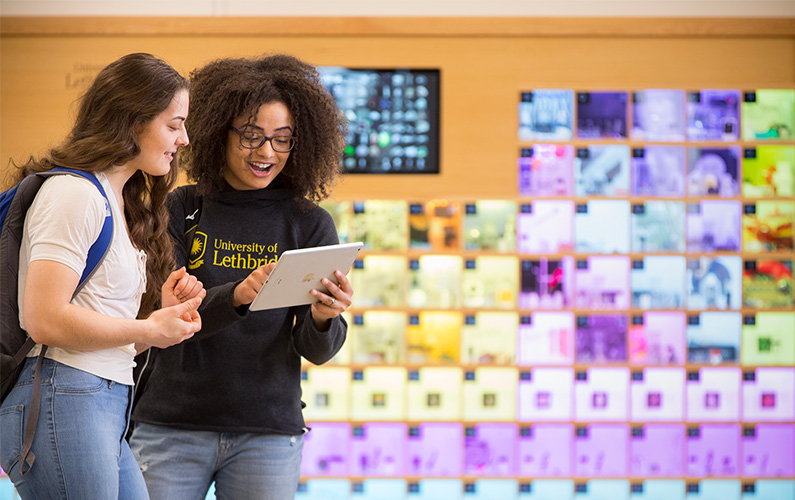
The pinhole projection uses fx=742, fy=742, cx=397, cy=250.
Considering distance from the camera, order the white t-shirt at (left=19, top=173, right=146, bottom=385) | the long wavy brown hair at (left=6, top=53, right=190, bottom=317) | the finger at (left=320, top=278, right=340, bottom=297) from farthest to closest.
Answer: the finger at (left=320, top=278, right=340, bottom=297) → the long wavy brown hair at (left=6, top=53, right=190, bottom=317) → the white t-shirt at (left=19, top=173, right=146, bottom=385)

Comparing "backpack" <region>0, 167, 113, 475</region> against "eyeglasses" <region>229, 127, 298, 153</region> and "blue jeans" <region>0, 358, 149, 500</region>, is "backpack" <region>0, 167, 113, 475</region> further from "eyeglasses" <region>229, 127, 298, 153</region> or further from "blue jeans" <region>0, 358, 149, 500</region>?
"eyeglasses" <region>229, 127, 298, 153</region>

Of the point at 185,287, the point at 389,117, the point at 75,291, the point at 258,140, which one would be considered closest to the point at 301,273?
the point at 185,287

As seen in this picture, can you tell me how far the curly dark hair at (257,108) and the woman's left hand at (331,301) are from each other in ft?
0.91

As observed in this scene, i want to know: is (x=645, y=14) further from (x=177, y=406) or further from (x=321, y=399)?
(x=177, y=406)

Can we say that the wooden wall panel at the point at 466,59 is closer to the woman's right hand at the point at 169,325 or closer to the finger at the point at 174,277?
the finger at the point at 174,277

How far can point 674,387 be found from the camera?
12.5 ft

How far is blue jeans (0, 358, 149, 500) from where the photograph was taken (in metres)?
1.22

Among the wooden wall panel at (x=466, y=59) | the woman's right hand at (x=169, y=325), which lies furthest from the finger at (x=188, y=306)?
the wooden wall panel at (x=466, y=59)

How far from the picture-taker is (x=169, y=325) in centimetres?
132

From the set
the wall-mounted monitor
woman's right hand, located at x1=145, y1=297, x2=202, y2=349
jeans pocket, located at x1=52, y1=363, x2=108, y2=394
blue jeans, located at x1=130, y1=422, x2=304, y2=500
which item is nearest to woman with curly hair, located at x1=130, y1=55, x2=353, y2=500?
blue jeans, located at x1=130, y1=422, x2=304, y2=500

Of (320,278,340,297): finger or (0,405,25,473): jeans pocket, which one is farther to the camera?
(320,278,340,297): finger

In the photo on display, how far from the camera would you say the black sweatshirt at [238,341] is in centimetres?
170

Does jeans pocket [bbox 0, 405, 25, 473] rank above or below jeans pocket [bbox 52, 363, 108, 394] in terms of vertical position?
below

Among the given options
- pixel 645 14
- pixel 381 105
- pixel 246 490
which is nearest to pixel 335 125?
pixel 246 490
